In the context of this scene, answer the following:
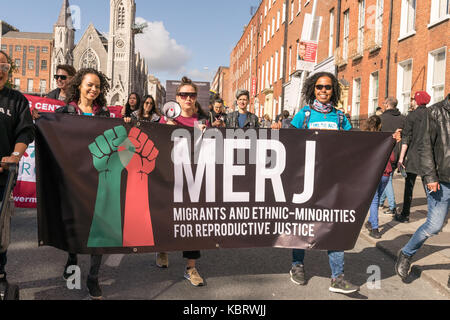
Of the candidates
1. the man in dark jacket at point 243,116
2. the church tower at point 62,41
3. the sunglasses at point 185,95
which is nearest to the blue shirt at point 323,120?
the sunglasses at point 185,95

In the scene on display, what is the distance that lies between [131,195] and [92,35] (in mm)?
109934

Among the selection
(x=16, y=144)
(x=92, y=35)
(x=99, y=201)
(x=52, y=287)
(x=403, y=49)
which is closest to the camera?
(x=16, y=144)

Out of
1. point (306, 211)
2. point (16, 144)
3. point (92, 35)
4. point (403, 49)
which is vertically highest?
point (92, 35)

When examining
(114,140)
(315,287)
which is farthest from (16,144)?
(315,287)

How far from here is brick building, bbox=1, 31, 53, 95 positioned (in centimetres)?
11331

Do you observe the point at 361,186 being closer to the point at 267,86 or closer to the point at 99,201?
the point at 99,201

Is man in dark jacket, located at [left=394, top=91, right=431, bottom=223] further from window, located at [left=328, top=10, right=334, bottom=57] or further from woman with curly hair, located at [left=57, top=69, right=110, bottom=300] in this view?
window, located at [left=328, top=10, right=334, bottom=57]

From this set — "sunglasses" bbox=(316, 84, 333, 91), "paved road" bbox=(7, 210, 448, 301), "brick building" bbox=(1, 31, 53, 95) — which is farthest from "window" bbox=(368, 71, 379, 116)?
"brick building" bbox=(1, 31, 53, 95)

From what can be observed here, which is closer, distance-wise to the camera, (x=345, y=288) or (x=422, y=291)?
(x=345, y=288)

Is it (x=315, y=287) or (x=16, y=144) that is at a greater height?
(x=16, y=144)

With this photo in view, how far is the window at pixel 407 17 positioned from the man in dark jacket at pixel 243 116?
974 cm

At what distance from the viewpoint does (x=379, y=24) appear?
663 inches

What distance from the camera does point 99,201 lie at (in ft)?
12.2

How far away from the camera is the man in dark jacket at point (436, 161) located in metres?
4.09
